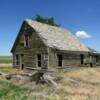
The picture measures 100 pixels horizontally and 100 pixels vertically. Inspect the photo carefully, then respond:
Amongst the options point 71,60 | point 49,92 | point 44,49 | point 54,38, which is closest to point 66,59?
point 71,60

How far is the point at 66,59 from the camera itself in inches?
1110

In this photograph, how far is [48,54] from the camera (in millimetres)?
26094

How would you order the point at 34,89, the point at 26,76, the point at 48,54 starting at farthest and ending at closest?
the point at 48,54 → the point at 26,76 → the point at 34,89

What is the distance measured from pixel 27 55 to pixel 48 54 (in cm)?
420

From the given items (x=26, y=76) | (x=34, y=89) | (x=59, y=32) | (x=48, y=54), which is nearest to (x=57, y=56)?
(x=48, y=54)

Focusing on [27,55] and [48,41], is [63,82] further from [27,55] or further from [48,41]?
[27,55]

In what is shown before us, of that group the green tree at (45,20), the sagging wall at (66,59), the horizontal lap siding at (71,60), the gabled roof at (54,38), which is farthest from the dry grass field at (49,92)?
the green tree at (45,20)

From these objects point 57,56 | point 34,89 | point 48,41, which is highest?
point 48,41

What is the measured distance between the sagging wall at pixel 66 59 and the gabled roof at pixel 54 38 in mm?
747

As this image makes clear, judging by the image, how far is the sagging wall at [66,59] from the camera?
26503mm

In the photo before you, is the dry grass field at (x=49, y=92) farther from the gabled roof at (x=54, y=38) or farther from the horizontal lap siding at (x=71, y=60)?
the horizontal lap siding at (x=71, y=60)

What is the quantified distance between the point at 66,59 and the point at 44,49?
343 cm

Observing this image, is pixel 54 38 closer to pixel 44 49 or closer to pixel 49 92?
pixel 44 49

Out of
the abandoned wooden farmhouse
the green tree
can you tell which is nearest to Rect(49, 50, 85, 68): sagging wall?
the abandoned wooden farmhouse
